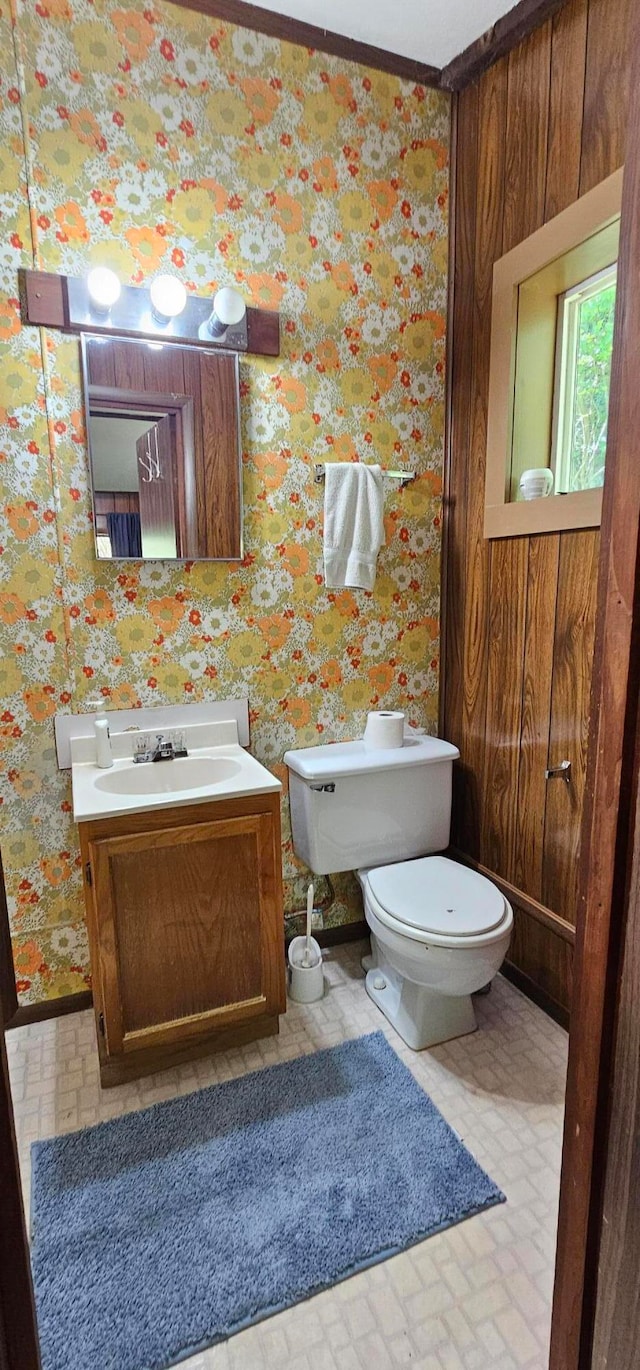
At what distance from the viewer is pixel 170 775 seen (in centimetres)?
186

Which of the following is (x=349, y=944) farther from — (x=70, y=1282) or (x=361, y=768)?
(x=70, y=1282)

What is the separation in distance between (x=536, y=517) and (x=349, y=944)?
1.54 metres

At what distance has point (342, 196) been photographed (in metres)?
1.91

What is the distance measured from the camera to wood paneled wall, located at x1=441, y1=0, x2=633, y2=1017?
1.59 m

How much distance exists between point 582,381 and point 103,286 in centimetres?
129

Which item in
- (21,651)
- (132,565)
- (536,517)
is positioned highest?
(536,517)

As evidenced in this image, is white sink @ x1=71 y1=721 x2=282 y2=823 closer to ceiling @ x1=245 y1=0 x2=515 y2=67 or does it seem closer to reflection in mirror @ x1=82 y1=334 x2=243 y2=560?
reflection in mirror @ x1=82 y1=334 x2=243 y2=560

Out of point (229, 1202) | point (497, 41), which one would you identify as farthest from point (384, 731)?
point (497, 41)

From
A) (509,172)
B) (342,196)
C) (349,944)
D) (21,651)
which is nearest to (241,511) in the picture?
(21,651)

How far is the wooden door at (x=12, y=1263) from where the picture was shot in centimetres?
65

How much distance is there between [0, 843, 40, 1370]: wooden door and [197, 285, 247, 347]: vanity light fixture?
1.59 meters

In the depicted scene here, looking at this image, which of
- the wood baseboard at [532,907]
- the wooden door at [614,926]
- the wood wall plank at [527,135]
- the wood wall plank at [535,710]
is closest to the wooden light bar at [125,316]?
the wood wall plank at [527,135]

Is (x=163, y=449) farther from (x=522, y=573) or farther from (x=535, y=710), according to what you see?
(x=535, y=710)

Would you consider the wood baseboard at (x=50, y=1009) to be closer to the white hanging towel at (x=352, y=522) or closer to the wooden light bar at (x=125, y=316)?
the white hanging towel at (x=352, y=522)
